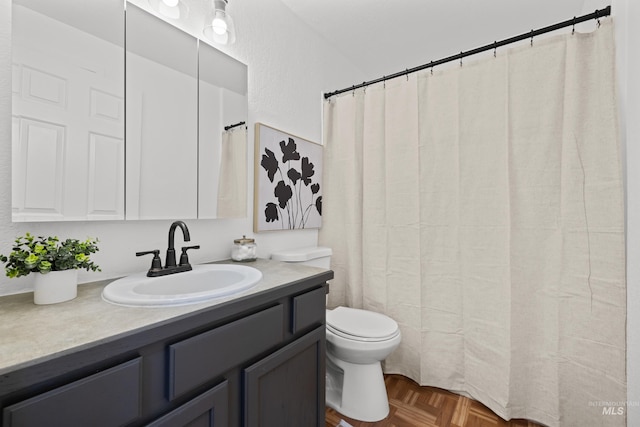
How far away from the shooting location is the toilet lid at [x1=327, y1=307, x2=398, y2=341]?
4.62 ft

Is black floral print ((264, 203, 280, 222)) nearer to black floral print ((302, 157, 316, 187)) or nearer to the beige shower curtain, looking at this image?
the beige shower curtain

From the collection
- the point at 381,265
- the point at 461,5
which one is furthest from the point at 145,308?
the point at 461,5

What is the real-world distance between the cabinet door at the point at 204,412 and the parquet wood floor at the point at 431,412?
0.89 m

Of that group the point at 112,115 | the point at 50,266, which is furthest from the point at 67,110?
the point at 50,266

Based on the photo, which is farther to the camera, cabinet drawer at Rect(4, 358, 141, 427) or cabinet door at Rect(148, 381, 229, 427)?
cabinet door at Rect(148, 381, 229, 427)

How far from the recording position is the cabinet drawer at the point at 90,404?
0.48 m

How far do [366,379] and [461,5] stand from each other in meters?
2.34

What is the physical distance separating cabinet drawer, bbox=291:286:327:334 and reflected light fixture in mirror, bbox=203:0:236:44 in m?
1.31

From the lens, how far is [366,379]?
1.46 meters

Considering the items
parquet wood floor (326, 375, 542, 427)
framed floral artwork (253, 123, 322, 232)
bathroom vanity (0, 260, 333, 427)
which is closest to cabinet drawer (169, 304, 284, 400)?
bathroom vanity (0, 260, 333, 427)

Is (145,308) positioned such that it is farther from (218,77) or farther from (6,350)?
(218,77)

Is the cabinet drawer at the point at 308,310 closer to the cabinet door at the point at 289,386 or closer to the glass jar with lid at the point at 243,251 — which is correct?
the cabinet door at the point at 289,386

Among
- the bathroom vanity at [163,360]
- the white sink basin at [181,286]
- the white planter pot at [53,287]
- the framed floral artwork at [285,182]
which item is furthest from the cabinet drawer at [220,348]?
the framed floral artwork at [285,182]

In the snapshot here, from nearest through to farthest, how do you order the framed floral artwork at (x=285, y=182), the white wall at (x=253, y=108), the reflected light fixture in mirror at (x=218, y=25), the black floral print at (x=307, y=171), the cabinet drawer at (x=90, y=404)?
the cabinet drawer at (x=90, y=404), the white wall at (x=253, y=108), the reflected light fixture in mirror at (x=218, y=25), the framed floral artwork at (x=285, y=182), the black floral print at (x=307, y=171)
